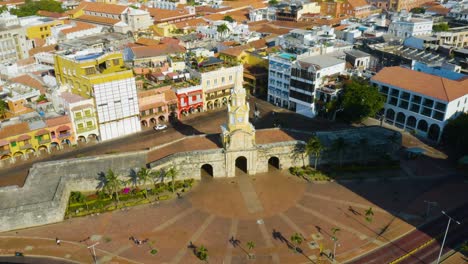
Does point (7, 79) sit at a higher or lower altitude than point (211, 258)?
higher

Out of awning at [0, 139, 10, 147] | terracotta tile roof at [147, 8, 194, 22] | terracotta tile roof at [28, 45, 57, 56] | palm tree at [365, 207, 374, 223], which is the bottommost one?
palm tree at [365, 207, 374, 223]

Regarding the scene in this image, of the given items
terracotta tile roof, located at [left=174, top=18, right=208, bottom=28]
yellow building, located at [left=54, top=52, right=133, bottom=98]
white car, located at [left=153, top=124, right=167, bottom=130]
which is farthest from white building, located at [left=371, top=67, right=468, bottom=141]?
terracotta tile roof, located at [left=174, top=18, right=208, bottom=28]

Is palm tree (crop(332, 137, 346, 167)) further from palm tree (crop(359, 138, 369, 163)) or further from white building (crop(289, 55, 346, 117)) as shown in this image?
white building (crop(289, 55, 346, 117))

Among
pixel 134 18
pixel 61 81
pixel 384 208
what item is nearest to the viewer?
pixel 384 208

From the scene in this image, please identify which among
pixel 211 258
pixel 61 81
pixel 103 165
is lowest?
pixel 211 258

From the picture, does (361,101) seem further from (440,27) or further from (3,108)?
(3,108)

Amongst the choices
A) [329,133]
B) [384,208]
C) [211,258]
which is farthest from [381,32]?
[211,258]

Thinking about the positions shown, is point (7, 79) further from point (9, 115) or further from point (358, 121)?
point (358, 121)

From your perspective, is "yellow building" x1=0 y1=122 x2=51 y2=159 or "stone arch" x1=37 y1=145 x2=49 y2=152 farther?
"stone arch" x1=37 y1=145 x2=49 y2=152
